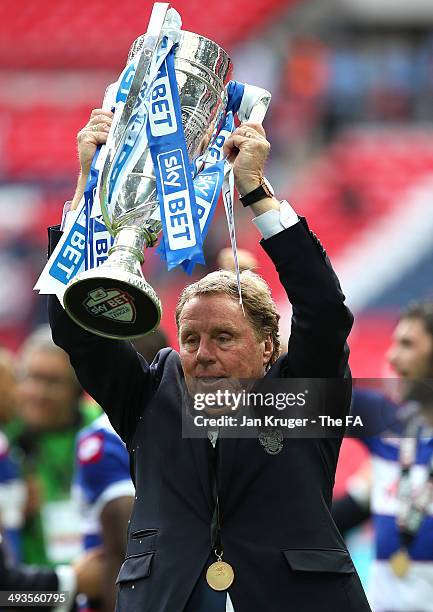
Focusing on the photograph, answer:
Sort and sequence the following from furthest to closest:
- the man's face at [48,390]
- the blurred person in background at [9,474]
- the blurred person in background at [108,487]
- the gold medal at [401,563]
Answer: the man's face at [48,390] < the blurred person in background at [9,474] < the gold medal at [401,563] < the blurred person in background at [108,487]

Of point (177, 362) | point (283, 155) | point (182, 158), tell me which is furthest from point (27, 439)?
point (283, 155)

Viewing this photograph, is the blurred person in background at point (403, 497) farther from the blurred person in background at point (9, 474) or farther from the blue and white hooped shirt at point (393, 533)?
the blurred person in background at point (9, 474)

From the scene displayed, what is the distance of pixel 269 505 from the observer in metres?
2.50

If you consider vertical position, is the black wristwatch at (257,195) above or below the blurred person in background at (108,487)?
above

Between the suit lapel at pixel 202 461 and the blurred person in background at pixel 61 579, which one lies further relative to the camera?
the blurred person in background at pixel 61 579

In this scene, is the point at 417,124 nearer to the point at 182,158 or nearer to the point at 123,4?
the point at 123,4

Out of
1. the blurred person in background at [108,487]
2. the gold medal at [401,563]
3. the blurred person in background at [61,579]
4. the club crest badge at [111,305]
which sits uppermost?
the club crest badge at [111,305]

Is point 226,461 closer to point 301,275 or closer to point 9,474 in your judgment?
point 301,275

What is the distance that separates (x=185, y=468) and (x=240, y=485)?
0.12 m

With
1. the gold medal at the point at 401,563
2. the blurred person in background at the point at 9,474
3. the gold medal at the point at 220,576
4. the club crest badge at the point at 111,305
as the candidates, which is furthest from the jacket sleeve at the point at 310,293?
the blurred person in background at the point at 9,474

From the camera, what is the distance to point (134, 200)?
2.53 m

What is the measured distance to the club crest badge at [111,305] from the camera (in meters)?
2.30

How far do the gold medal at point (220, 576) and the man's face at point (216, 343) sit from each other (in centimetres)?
36

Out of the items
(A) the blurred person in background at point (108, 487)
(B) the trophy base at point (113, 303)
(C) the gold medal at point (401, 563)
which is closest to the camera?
(B) the trophy base at point (113, 303)
